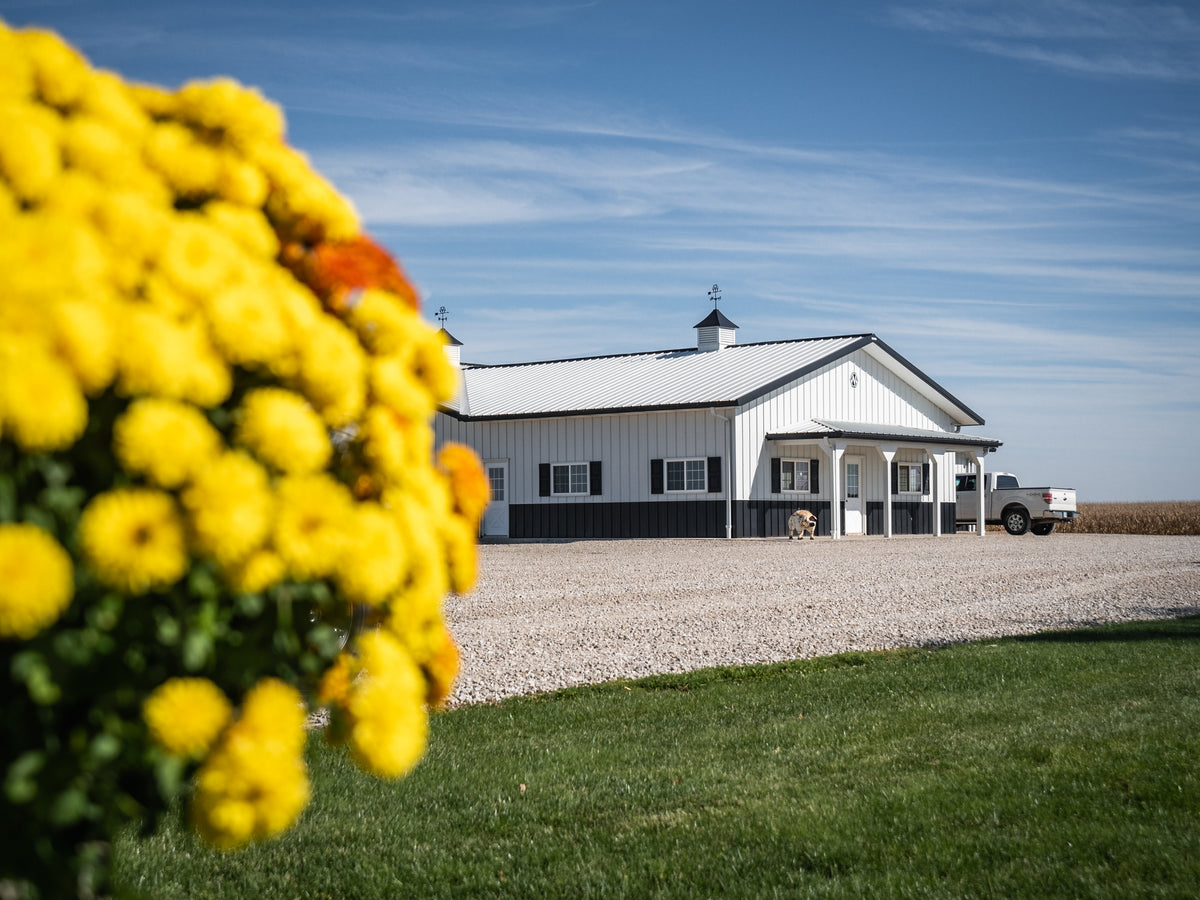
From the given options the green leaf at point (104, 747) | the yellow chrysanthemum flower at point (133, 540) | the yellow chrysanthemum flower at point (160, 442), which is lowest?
the green leaf at point (104, 747)

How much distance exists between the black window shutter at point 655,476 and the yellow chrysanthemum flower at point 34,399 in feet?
99.9

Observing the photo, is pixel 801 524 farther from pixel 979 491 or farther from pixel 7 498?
pixel 7 498

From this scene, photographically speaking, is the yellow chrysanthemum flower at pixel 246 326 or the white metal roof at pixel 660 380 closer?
the yellow chrysanthemum flower at pixel 246 326

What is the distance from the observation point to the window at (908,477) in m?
36.7

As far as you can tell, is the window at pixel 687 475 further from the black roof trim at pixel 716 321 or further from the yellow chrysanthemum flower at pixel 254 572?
the yellow chrysanthemum flower at pixel 254 572

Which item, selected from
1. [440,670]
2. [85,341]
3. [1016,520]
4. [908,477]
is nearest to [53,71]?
[85,341]

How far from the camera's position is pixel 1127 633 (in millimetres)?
11586

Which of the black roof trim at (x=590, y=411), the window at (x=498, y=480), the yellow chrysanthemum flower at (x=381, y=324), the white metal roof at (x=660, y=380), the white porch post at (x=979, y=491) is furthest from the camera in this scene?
the white porch post at (x=979, y=491)

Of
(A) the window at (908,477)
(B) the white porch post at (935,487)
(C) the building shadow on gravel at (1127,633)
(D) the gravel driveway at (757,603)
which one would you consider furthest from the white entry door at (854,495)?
(C) the building shadow on gravel at (1127,633)

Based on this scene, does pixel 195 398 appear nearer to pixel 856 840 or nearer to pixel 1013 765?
pixel 856 840

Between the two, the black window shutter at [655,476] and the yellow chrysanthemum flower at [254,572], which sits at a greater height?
the black window shutter at [655,476]

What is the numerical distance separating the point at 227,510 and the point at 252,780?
1.24 feet

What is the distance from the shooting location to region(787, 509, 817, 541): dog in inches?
1196

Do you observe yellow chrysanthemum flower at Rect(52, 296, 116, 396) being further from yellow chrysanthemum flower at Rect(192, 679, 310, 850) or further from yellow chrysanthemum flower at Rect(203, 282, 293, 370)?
yellow chrysanthemum flower at Rect(192, 679, 310, 850)
